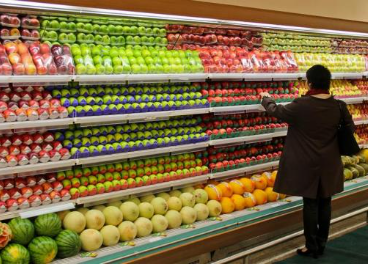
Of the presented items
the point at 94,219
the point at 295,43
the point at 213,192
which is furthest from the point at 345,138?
the point at 94,219

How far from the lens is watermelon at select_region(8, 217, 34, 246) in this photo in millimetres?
3270

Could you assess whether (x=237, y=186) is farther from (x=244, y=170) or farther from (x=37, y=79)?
(x=37, y=79)

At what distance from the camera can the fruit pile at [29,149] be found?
3.31 metres

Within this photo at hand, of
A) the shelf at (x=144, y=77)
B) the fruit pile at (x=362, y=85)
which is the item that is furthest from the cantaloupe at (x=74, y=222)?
the fruit pile at (x=362, y=85)

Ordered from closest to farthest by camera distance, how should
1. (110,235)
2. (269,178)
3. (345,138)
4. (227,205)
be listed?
(110,235) → (345,138) → (227,205) → (269,178)

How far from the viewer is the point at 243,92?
4840 mm

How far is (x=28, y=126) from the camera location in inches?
130

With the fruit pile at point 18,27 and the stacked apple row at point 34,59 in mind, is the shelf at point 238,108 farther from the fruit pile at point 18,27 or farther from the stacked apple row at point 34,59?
the fruit pile at point 18,27

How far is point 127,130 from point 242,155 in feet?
4.94

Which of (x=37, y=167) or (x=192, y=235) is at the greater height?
(x=37, y=167)

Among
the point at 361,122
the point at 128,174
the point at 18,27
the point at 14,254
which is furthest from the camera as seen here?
the point at 361,122

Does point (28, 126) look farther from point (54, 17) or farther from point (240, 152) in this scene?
point (240, 152)

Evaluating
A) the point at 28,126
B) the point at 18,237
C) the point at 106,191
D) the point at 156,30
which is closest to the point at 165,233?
the point at 106,191

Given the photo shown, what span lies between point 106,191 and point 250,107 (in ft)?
5.93
